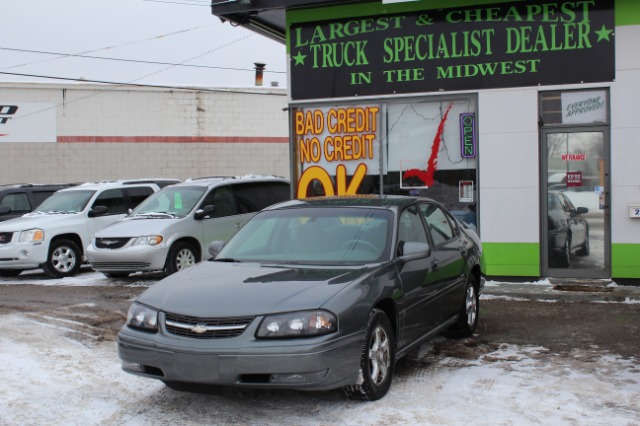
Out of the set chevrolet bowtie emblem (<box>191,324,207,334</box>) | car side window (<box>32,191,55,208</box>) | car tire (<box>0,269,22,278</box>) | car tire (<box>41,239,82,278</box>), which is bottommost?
car tire (<box>0,269,22,278</box>)

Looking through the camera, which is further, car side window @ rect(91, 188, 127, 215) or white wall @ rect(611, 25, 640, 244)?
car side window @ rect(91, 188, 127, 215)

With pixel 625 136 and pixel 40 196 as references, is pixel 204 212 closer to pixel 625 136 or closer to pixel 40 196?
pixel 40 196

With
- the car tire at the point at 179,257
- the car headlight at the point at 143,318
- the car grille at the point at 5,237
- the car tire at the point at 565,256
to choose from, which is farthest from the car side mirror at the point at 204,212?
the car headlight at the point at 143,318

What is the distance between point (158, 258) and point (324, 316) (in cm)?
784

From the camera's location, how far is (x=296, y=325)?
4.98 metres

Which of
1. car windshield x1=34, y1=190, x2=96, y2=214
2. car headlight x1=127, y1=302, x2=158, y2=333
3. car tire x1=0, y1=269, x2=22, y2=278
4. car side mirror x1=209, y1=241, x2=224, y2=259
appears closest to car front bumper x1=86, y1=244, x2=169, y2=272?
car windshield x1=34, y1=190, x2=96, y2=214

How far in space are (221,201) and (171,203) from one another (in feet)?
3.03

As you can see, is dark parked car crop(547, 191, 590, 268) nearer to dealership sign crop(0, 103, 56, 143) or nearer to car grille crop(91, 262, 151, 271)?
car grille crop(91, 262, 151, 271)

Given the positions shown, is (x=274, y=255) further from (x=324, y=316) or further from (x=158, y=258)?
(x=158, y=258)

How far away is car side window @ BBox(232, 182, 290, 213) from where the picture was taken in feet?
46.8

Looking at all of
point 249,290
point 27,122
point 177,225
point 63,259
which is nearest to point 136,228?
point 177,225

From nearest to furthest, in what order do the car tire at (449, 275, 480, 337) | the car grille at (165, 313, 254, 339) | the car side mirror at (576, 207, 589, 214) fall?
the car grille at (165, 313, 254, 339) → the car tire at (449, 275, 480, 337) → the car side mirror at (576, 207, 589, 214)

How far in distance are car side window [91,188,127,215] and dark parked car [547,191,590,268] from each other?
833 centimetres

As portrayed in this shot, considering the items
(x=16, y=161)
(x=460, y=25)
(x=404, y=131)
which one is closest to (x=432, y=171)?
(x=404, y=131)
